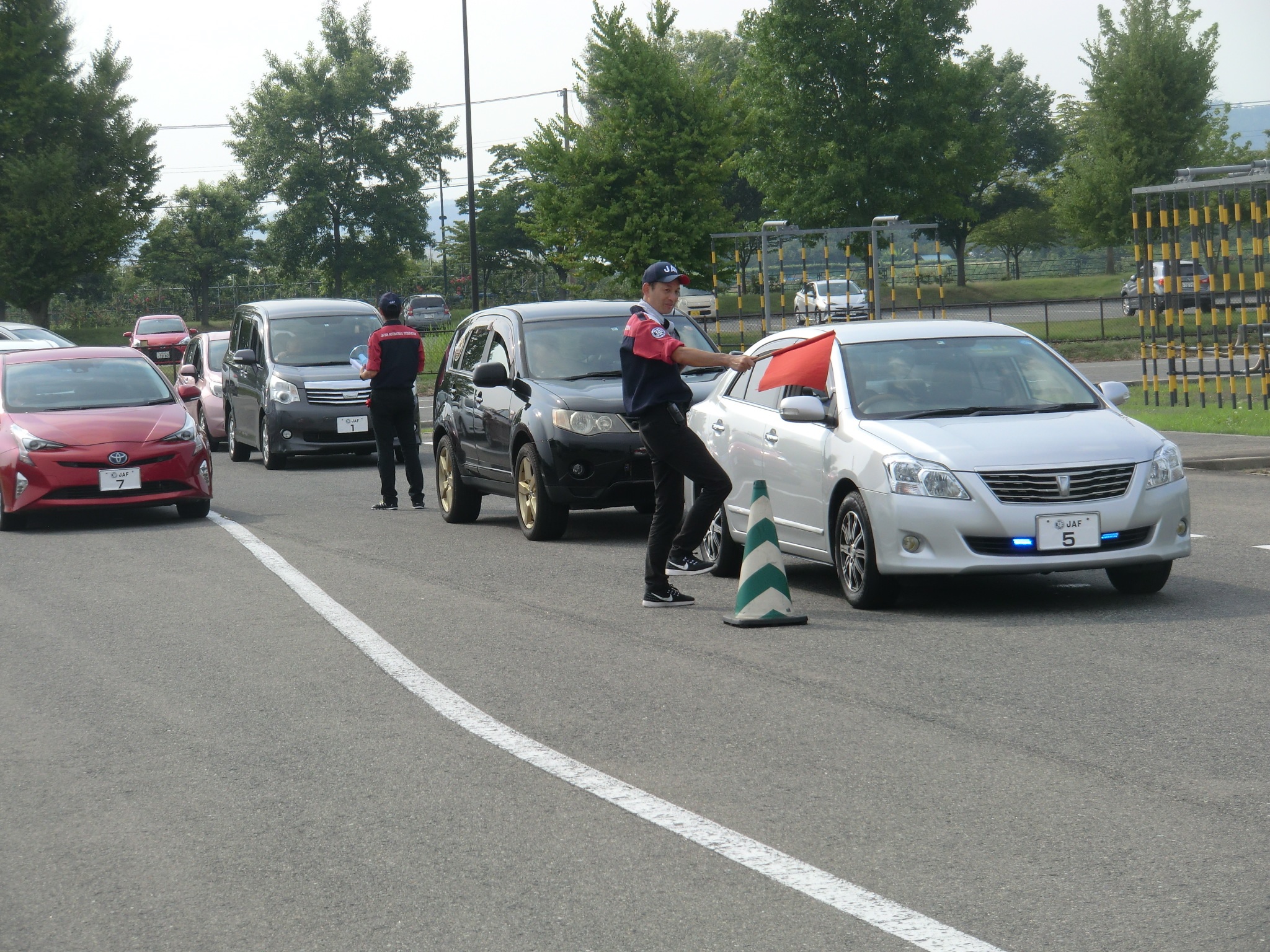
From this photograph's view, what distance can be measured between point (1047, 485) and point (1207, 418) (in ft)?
41.2

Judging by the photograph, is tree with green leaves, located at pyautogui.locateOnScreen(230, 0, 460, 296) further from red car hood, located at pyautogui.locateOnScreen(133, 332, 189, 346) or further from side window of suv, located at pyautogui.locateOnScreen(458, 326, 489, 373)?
side window of suv, located at pyautogui.locateOnScreen(458, 326, 489, 373)

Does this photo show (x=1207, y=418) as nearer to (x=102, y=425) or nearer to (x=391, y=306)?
(x=391, y=306)

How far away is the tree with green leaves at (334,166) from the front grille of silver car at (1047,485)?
7519 centimetres

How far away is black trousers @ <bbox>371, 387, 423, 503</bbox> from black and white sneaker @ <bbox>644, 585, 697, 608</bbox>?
261 inches

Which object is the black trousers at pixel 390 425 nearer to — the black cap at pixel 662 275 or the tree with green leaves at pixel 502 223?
the black cap at pixel 662 275

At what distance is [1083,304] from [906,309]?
6259 mm

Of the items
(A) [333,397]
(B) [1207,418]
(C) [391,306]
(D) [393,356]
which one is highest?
(C) [391,306]

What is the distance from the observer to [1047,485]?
8922mm

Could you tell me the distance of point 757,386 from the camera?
1089cm

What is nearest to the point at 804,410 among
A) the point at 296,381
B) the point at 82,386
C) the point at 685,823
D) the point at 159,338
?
the point at 685,823

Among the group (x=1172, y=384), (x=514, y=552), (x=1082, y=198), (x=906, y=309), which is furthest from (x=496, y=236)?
(x=514, y=552)

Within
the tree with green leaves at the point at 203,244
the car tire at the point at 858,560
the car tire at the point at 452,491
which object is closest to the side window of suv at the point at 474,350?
the car tire at the point at 452,491

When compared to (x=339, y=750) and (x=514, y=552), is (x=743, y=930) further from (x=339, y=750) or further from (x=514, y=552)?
(x=514, y=552)

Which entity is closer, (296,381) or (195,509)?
(195,509)
